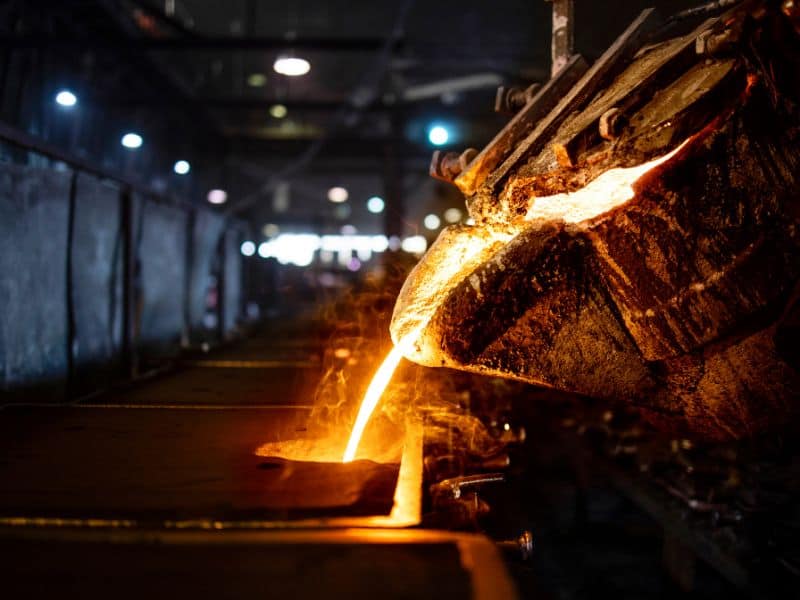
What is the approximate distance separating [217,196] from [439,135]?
8512mm

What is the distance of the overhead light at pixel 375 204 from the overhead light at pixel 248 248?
49.9 feet

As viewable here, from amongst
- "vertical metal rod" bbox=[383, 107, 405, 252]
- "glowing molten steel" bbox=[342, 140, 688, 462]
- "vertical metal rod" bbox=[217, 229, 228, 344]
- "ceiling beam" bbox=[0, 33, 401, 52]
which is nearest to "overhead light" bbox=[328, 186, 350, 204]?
"vertical metal rod" bbox=[383, 107, 405, 252]

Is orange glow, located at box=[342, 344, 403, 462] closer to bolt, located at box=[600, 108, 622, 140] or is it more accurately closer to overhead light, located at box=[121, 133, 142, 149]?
bolt, located at box=[600, 108, 622, 140]

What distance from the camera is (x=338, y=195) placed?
33.2 meters

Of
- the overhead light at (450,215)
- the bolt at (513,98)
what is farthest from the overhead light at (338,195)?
the bolt at (513,98)

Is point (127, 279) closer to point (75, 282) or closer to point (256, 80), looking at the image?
point (75, 282)

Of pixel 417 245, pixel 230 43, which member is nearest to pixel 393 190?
→ pixel 417 245

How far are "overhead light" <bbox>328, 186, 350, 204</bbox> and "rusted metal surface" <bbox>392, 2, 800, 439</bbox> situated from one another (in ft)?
92.3

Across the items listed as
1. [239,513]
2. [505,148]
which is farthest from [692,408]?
[239,513]

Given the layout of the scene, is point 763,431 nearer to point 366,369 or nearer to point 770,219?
point 770,219

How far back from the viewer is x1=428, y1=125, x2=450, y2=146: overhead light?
14.3 m

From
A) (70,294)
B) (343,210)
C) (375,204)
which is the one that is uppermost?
(343,210)

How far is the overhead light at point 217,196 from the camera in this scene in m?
18.6

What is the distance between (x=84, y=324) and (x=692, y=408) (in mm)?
4785
